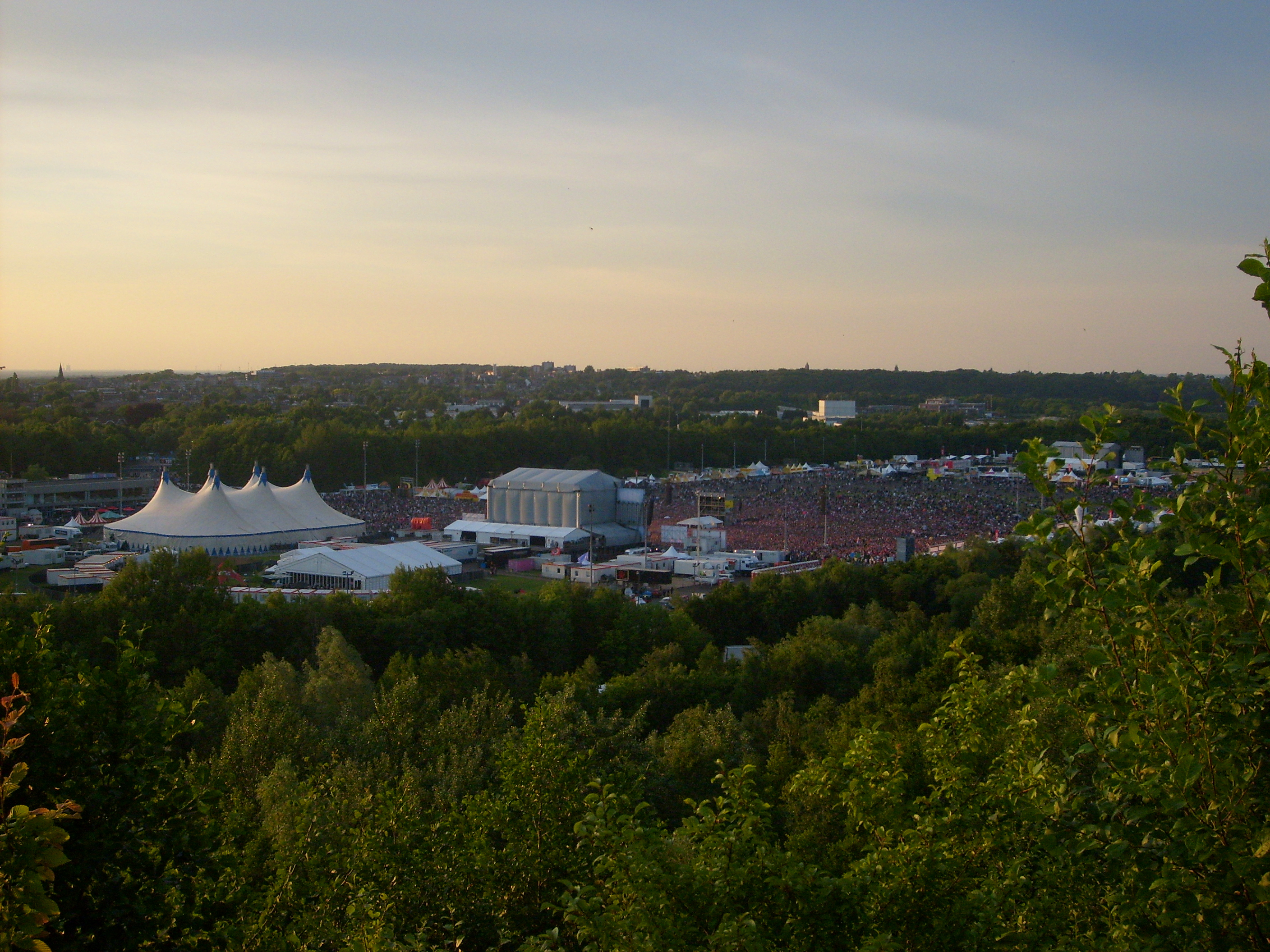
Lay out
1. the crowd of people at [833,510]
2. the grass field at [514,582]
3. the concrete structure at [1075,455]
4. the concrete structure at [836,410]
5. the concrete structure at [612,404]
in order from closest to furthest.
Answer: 1. the concrete structure at [1075,455]
2. the grass field at [514,582]
3. the crowd of people at [833,510]
4. the concrete structure at [836,410]
5. the concrete structure at [612,404]

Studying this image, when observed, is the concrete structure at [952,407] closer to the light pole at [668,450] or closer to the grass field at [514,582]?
the light pole at [668,450]

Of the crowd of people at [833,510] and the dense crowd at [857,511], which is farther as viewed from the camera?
the crowd of people at [833,510]

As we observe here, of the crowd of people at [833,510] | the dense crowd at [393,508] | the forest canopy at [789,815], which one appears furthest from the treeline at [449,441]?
the forest canopy at [789,815]

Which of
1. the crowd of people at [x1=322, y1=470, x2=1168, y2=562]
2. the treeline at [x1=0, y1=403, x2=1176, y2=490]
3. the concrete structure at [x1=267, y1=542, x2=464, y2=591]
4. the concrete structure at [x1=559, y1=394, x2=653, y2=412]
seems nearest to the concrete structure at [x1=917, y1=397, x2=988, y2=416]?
the treeline at [x1=0, y1=403, x2=1176, y2=490]

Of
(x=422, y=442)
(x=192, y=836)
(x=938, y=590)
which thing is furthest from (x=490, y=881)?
(x=422, y=442)

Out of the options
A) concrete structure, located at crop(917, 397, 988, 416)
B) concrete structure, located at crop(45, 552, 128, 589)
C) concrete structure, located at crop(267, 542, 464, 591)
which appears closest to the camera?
concrete structure, located at crop(45, 552, 128, 589)

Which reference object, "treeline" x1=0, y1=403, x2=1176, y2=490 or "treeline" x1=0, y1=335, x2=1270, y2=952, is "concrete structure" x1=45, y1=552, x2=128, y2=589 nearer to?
"treeline" x1=0, y1=335, x2=1270, y2=952

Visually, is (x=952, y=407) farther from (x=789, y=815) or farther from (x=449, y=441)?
(x=789, y=815)
